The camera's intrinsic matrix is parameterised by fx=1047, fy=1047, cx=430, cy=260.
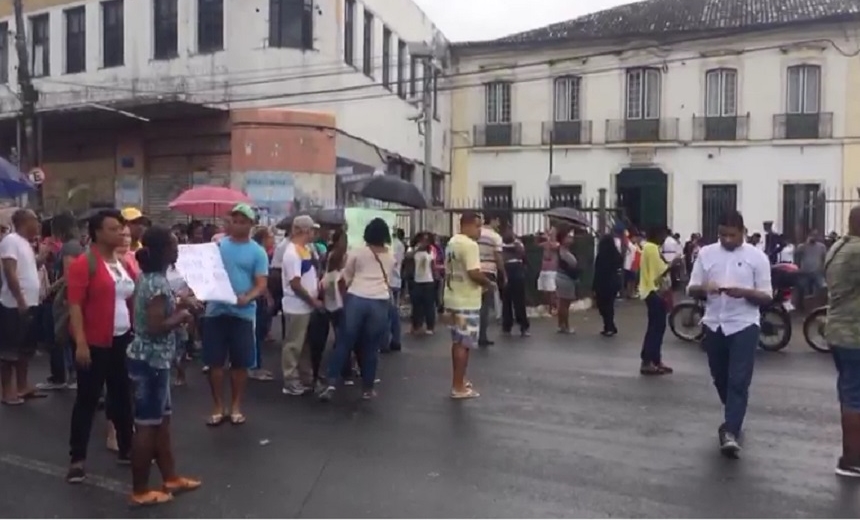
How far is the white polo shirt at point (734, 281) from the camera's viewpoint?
8.02 m

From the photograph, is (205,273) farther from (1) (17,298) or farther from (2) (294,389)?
(2) (294,389)

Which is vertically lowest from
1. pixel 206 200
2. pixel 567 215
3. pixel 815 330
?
pixel 815 330

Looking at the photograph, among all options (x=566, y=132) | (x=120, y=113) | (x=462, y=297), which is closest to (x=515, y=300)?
(x=462, y=297)

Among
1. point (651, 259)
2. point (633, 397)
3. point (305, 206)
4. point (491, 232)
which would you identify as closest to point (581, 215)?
point (305, 206)

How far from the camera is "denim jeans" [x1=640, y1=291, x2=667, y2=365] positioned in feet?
40.0

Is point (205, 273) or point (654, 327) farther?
point (654, 327)

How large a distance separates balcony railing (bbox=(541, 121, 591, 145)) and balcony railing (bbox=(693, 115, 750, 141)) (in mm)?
3827

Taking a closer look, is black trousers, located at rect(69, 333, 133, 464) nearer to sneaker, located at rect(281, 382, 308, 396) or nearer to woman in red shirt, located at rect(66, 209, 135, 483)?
woman in red shirt, located at rect(66, 209, 135, 483)

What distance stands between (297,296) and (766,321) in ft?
24.1

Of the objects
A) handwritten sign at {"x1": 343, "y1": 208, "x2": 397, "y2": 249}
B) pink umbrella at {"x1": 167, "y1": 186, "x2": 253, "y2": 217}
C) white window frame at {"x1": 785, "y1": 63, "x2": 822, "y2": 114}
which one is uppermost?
white window frame at {"x1": 785, "y1": 63, "x2": 822, "y2": 114}

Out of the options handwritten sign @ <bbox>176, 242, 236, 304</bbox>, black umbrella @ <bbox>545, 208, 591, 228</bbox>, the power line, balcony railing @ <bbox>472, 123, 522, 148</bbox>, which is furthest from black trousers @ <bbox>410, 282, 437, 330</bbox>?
balcony railing @ <bbox>472, 123, 522, 148</bbox>

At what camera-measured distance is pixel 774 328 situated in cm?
1470

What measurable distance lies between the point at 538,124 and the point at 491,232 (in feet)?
82.7

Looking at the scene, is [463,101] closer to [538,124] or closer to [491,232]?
[538,124]
